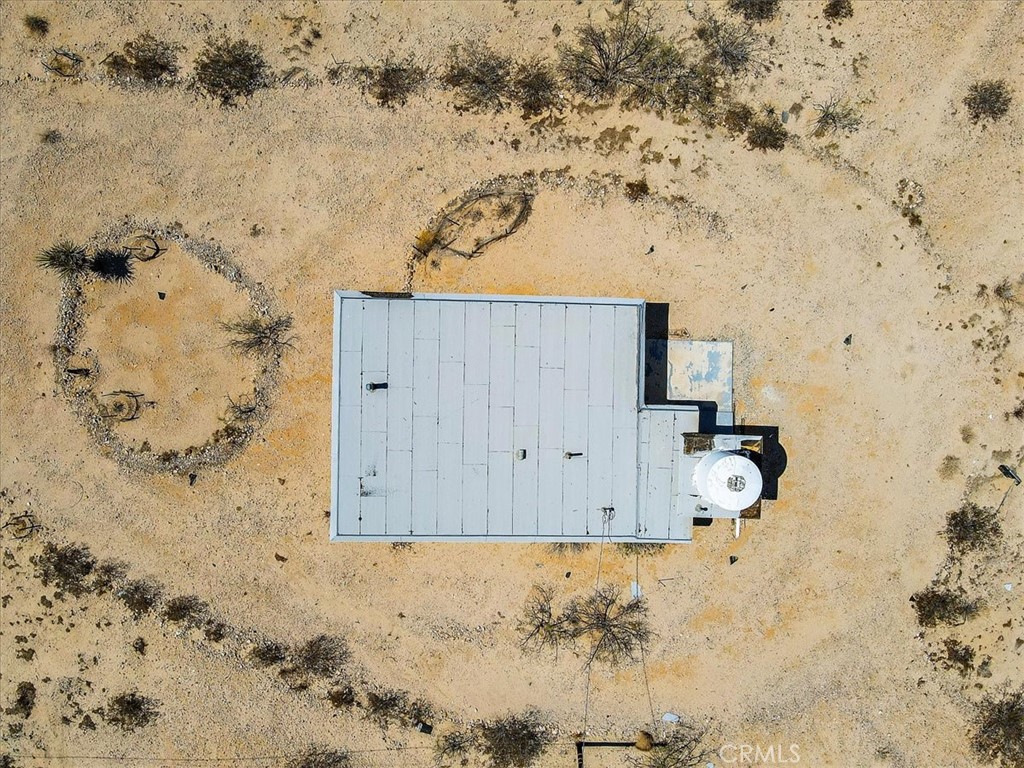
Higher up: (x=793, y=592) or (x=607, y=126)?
(x=607, y=126)

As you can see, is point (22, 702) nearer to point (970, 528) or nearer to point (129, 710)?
point (129, 710)

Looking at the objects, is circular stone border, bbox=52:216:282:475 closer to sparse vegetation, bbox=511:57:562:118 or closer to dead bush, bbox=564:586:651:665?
sparse vegetation, bbox=511:57:562:118

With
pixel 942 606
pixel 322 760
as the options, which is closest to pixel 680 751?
pixel 942 606

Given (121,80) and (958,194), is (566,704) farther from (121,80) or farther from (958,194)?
(121,80)

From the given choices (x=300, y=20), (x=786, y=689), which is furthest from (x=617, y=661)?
(x=300, y=20)

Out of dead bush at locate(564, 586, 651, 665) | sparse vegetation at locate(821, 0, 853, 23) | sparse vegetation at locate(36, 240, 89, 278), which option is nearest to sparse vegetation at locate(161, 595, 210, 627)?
sparse vegetation at locate(36, 240, 89, 278)

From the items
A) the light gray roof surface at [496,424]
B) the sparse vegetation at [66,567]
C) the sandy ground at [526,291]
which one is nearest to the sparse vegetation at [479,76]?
the sandy ground at [526,291]
